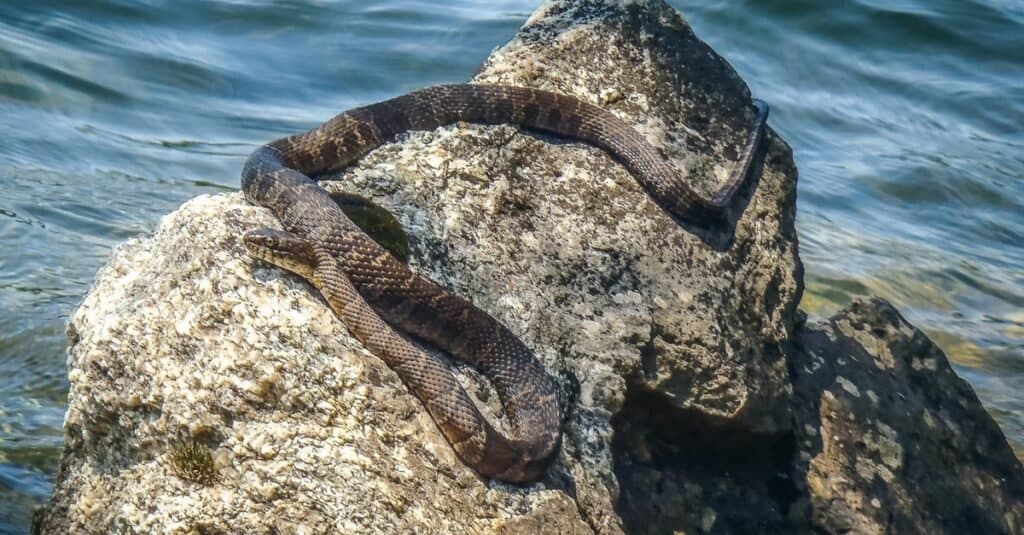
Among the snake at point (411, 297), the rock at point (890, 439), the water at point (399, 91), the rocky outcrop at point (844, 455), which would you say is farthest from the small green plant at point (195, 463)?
the rock at point (890, 439)

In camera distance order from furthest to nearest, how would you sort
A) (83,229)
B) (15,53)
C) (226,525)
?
(15,53) < (83,229) < (226,525)

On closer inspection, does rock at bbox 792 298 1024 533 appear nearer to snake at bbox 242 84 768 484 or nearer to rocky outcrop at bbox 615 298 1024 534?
rocky outcrop at bbox 615 298 1024 534

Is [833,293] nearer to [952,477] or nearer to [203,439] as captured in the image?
[952,477]

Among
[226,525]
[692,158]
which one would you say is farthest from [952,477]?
[226,525]

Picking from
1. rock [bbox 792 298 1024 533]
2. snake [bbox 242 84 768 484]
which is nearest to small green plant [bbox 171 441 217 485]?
snake [bbox 242 84 768 484]

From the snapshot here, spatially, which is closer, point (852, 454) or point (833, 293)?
point (852, 454)

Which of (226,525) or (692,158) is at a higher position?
(692,158)
